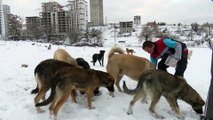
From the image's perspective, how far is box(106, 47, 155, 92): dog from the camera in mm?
7246

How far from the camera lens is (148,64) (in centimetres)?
728

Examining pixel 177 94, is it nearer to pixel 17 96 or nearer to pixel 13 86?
pixel 17 96

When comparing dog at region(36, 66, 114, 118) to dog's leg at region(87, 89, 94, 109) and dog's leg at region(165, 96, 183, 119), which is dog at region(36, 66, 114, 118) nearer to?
dog's leg at region(87, 89, 94, 109)

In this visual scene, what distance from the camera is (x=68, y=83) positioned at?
17.8ft

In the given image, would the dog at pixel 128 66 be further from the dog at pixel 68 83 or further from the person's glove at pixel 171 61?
the dog at pixel 68 83

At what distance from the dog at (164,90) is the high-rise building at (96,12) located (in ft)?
567

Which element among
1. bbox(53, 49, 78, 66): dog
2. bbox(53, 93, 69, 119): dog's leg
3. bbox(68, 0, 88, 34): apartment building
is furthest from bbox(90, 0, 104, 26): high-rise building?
bbox(53, 93, 69, 119): dog's leg

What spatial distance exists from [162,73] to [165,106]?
1.11 metres

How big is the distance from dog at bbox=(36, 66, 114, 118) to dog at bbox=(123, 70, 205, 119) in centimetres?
91

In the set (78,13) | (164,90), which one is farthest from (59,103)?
(78,13)

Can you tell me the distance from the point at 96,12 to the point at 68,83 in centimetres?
17780

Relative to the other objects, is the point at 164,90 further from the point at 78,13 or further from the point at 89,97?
the point at 78,13

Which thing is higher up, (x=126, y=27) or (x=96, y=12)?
(x=96, y=12)

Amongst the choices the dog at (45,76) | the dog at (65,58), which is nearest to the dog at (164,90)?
the dog at (45,76)
